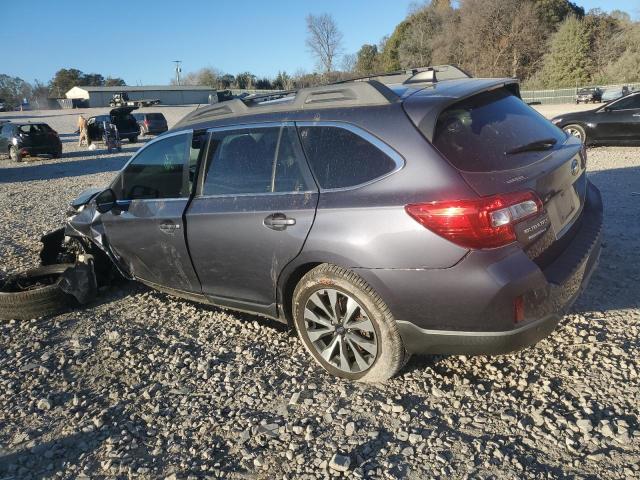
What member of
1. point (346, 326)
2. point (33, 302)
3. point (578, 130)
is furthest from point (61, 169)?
point (346, 326)

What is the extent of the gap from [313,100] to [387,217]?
40.7 inches

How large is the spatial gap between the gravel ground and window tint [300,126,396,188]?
130cm

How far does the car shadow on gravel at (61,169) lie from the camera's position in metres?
16.1

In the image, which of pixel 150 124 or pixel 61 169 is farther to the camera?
pixel 150 124

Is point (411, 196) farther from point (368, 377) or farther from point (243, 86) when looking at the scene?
point (243, 86)

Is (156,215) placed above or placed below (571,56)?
below

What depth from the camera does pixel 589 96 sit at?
3853 cm

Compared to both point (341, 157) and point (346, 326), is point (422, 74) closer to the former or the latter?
point (341, 157)

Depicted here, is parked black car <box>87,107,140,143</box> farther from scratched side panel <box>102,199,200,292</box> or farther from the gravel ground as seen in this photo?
the gravel ground

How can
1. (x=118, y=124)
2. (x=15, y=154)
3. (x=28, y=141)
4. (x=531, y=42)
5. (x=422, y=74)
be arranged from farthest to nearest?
(x=531, y=42), (x=118, y=124), (x=15, y=154), (x=28, y=141), (x=422, y=74)

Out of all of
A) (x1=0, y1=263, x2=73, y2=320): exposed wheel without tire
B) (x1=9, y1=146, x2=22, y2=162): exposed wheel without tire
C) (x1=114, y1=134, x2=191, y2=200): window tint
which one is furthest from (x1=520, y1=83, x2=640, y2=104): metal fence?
(x1=0, y1=263, x2=73, y2=320): exposed wheel without tire

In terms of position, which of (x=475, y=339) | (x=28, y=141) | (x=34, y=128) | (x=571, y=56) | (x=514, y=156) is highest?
(x=571, y=56)

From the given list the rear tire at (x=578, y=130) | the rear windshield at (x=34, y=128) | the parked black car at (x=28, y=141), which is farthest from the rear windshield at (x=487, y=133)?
the rear windshield at (x=34, y=128)

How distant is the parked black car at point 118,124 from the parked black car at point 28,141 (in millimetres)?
4257
